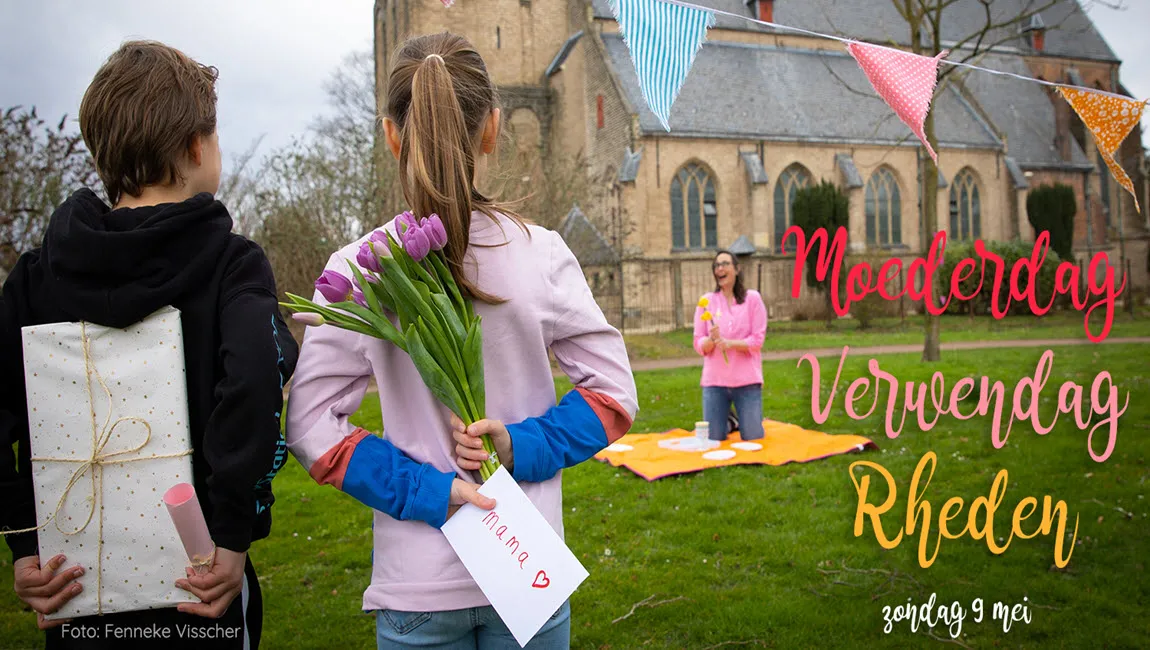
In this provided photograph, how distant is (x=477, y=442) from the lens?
165cm

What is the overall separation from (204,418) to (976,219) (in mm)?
35349

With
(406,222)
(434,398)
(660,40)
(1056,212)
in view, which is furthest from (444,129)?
(1056,212)

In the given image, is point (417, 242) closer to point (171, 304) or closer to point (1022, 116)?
point (171, 304)

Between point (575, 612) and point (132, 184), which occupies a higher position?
point (132, 184)

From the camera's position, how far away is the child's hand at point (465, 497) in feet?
5.31

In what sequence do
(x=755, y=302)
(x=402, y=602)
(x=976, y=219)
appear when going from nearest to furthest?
(x=402, y=602) → (x=755, y=302) → (x=976, y=219)

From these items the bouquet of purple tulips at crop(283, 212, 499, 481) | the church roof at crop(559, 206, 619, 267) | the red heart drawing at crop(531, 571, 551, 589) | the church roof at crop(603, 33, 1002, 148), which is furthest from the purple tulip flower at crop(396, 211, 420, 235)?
the church roof at crop(603, 33, 1002, 148)

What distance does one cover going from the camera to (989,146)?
31375 millimetres

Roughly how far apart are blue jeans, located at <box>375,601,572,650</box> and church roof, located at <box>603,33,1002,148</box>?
25781mm

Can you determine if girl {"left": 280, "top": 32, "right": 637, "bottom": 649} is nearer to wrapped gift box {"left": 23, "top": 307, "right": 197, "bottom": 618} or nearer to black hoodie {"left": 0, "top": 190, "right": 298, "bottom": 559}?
black hoodie {"left": 0, "top": 190, "right": 298, "bottom": 559}

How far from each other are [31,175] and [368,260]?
10.4 meters

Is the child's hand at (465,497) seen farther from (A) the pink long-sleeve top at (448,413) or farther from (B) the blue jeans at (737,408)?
(B) the blue jeans at (737,408)

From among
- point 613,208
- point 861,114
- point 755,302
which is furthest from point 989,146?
point 755,302

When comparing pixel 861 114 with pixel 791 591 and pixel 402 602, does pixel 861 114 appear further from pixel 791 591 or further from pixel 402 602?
pixel 402 602
